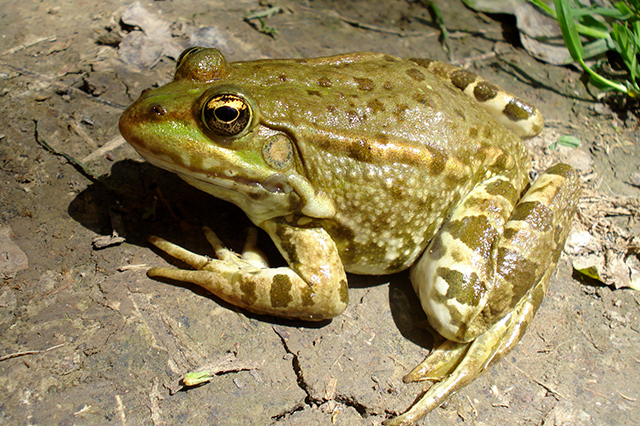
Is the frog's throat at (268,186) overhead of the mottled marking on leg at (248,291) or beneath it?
overhead

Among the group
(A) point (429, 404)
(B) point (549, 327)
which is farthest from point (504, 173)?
(A) point (429, 404)

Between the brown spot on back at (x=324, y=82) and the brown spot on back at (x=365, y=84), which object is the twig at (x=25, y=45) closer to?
the brown spot on back at (x=324, y=82)

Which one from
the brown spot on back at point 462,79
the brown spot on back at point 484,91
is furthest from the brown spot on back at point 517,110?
the brown spot on back at point 462,79

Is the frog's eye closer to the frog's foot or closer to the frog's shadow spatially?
the frog's shadow

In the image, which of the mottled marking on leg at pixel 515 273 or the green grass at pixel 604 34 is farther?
the green grass at pixel 604 34

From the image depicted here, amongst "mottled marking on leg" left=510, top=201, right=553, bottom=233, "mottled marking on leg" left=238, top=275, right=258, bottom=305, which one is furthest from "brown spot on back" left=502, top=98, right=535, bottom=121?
"mottled marking on leg" left=238, top=275, right=258, bottom=305

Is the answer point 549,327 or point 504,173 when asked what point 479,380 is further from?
point 504,173
